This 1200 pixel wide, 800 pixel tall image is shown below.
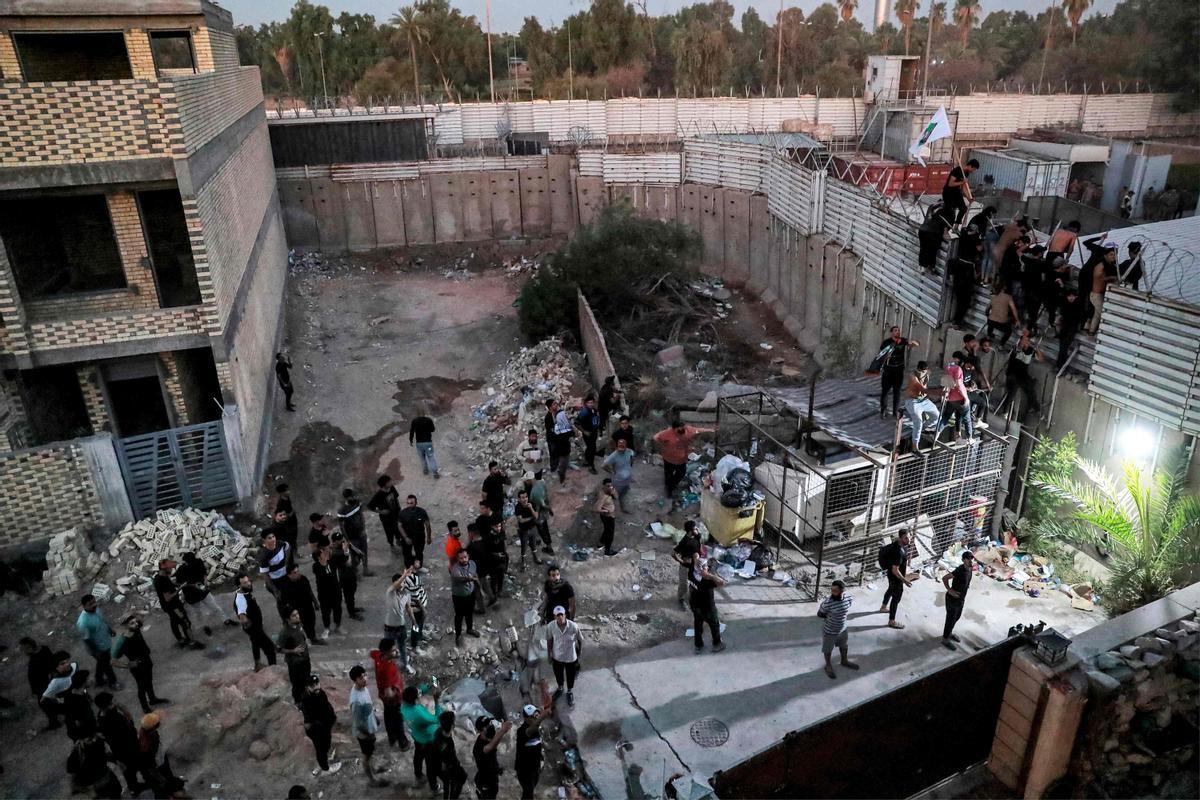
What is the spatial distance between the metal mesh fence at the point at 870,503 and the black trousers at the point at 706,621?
1527mm

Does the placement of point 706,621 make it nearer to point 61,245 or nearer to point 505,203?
point 61,245

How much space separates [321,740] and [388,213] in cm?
2376

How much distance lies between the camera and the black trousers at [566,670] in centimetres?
818

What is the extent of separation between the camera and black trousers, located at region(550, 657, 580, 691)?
818 cm

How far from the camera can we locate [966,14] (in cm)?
6881

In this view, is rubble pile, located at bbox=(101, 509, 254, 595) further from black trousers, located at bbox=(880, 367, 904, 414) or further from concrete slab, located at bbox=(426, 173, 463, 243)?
concrete slab, located at bbox=(426, 173, 463, 243)

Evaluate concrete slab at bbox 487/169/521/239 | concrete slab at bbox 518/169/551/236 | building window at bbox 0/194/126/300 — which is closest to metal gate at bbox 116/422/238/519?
building window at bbox 0/194/126/300

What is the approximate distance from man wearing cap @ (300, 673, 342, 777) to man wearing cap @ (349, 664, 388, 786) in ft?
0.71

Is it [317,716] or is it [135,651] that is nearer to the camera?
[317,716]

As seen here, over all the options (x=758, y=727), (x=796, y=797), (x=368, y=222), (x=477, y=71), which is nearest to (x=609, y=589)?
(x=758, y=727)

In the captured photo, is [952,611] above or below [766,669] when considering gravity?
above

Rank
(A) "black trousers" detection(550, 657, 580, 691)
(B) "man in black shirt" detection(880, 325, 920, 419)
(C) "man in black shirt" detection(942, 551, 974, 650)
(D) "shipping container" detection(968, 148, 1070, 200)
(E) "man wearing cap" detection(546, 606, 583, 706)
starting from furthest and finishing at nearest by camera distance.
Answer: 1. (D) "shipping container" detection(968, 148, 1070, 200)
2. (B) "man in black shirt" detection(880, 325, 920, 419)
3. (C) "man in black shirt" detection(942, 551, 974, 650)
4. (A) "black trousers" detection(550, 657, 580, 691)
5. (E) "man wearing cap" detection(546, 606, 583, 706)

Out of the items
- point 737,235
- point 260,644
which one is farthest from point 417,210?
A: point 260,644

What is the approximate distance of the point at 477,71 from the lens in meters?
57.2
